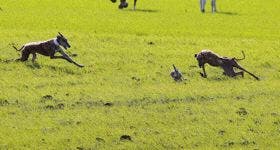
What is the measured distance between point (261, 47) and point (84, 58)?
22.4ft

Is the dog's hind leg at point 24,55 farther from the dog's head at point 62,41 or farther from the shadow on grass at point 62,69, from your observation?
the dog's head at point 62,41

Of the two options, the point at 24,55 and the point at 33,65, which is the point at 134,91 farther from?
the point at 24,55

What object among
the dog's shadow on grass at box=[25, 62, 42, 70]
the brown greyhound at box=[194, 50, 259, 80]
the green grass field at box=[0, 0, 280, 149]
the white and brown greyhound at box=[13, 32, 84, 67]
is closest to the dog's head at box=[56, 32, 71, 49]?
the white and brown greyhound at box=[13, 32, 84, 67]

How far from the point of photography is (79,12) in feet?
117

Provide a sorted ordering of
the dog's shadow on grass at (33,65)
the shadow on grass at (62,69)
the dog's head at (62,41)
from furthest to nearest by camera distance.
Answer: the dog's head at (62,41) < the shadow on grass at (62,69) < the dog's shadow on grass at (33,65)

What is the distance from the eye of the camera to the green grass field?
50.8 feet

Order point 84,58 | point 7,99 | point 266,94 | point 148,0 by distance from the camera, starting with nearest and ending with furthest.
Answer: point 7,99 → point 266,94 → point 84,58 → point 148,0

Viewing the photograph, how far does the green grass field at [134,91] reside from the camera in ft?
50.8

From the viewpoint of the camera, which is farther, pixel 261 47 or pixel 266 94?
pixel 261 47

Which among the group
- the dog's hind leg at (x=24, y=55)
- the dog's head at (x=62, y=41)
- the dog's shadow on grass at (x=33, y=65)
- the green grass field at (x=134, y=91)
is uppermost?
Answer: the dog's head at (x=62, y=41)

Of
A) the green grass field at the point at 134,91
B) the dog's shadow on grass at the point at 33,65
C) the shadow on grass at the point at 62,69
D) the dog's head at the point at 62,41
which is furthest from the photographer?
the dog's head at the point at 62,41

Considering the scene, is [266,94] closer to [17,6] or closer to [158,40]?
[158,40]

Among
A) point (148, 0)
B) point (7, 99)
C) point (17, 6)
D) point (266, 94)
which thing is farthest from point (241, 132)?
point (148, 0)

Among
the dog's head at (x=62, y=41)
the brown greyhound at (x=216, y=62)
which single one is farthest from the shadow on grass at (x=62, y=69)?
the brown greyhound at (x=216, y=62)
